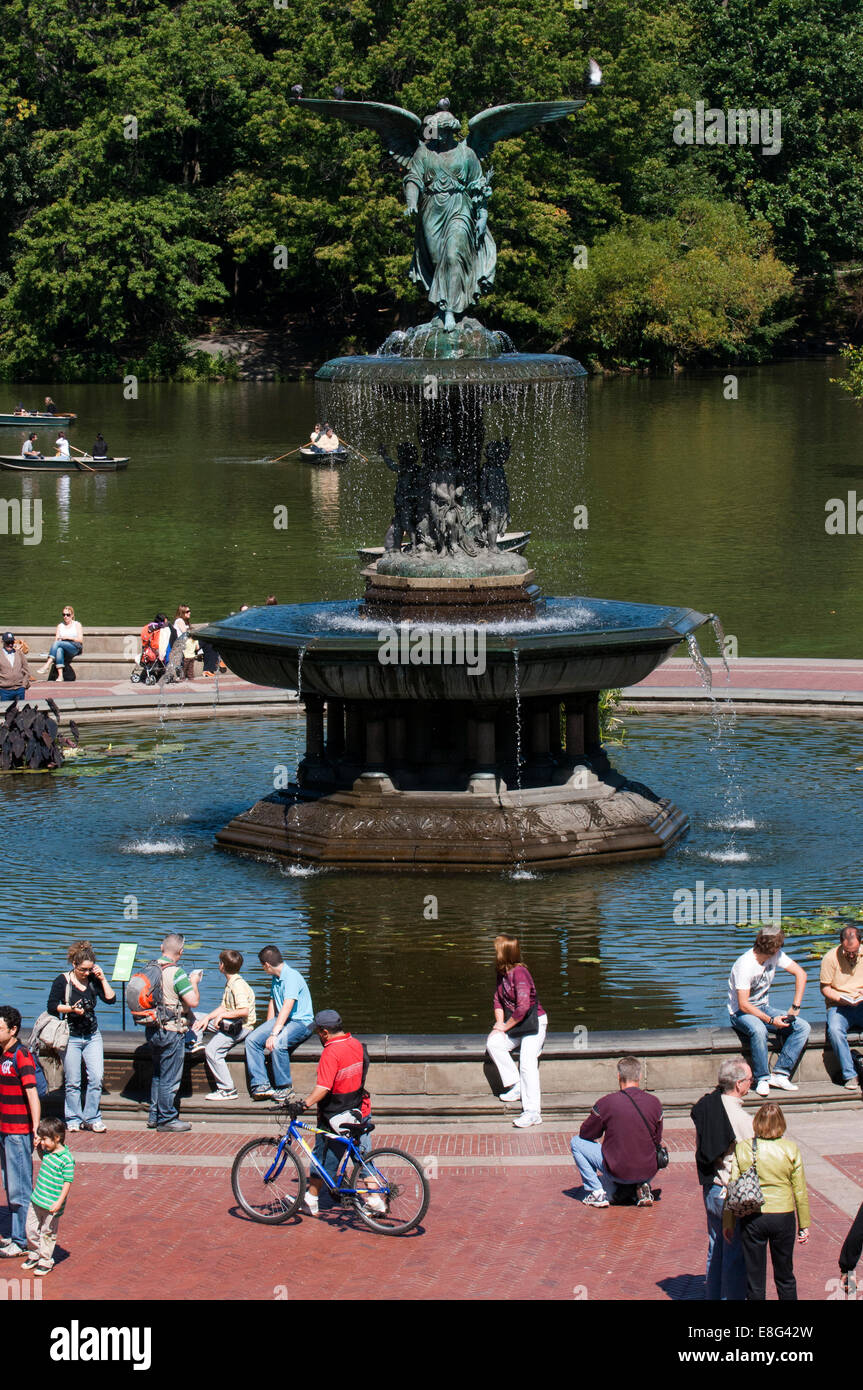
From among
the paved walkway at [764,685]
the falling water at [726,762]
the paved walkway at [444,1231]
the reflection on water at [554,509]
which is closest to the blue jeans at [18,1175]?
the paved walkway at [444,1231]

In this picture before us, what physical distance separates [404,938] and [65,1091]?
194 inches

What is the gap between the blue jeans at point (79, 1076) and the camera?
14648 mm

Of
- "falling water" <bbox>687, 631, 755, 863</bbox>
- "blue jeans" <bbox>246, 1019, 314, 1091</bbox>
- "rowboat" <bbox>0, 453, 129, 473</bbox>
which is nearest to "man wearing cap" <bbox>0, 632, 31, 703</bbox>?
"falling water" <bbox>687, 631, 755, 863</bbox>

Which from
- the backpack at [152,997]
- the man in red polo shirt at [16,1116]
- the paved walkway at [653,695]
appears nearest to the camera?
the man in red polo shirt at [16,1116]

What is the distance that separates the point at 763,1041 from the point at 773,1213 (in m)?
3.89

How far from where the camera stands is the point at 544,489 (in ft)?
226

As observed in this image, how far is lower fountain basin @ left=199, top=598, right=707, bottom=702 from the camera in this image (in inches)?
828

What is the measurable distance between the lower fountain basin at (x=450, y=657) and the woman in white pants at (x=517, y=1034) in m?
6.25

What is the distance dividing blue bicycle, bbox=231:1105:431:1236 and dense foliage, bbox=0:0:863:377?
69690 millimetres

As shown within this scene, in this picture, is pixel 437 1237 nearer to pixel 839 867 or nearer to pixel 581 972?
pixel 581 972

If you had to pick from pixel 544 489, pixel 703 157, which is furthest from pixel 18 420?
pixel 703 157

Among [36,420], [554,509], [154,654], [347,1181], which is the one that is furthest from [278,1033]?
[36,420]

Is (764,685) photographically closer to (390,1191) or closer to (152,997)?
(152,997)

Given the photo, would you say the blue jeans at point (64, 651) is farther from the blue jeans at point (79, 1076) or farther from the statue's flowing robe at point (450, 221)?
the blue jeans at point (79, 1076)
